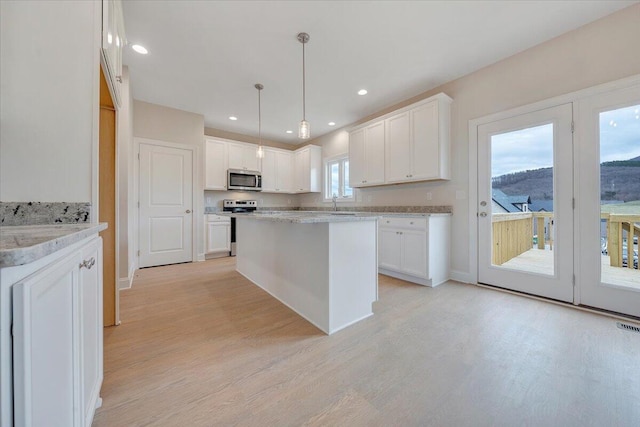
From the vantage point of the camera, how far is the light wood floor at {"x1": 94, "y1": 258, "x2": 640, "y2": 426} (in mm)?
1161

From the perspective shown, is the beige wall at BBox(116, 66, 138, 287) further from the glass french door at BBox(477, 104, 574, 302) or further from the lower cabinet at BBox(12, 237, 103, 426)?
the glass french door at BBox(477, 104, 574, 302)

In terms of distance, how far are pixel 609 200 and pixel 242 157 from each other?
5317 millimetres

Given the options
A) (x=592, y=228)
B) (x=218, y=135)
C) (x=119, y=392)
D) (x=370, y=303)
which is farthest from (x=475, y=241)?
(x=218, y=135)

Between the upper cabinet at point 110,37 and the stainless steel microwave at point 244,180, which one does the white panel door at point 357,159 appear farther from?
the upper cabinet at point 110,37

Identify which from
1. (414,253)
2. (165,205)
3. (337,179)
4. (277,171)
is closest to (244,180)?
(277,171)

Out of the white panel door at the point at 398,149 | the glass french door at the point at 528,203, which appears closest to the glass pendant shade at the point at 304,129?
the white panel door at the point at 398,149

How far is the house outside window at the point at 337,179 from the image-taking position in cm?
505

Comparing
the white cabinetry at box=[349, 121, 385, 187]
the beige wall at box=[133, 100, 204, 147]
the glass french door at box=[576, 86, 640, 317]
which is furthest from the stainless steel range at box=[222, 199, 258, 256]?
the glass french door at box=[576, 86, 640, 317]

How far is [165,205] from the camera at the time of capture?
408cm

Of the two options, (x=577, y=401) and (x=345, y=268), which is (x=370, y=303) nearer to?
(x=345, y=268)

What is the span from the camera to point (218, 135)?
17.1 ft

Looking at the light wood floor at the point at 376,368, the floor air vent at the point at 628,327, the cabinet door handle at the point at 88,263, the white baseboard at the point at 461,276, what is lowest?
the light wood floor at the point at 376,368

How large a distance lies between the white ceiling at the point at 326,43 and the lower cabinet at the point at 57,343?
2.26 meters

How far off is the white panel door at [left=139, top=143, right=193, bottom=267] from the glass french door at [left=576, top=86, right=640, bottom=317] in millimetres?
5188
